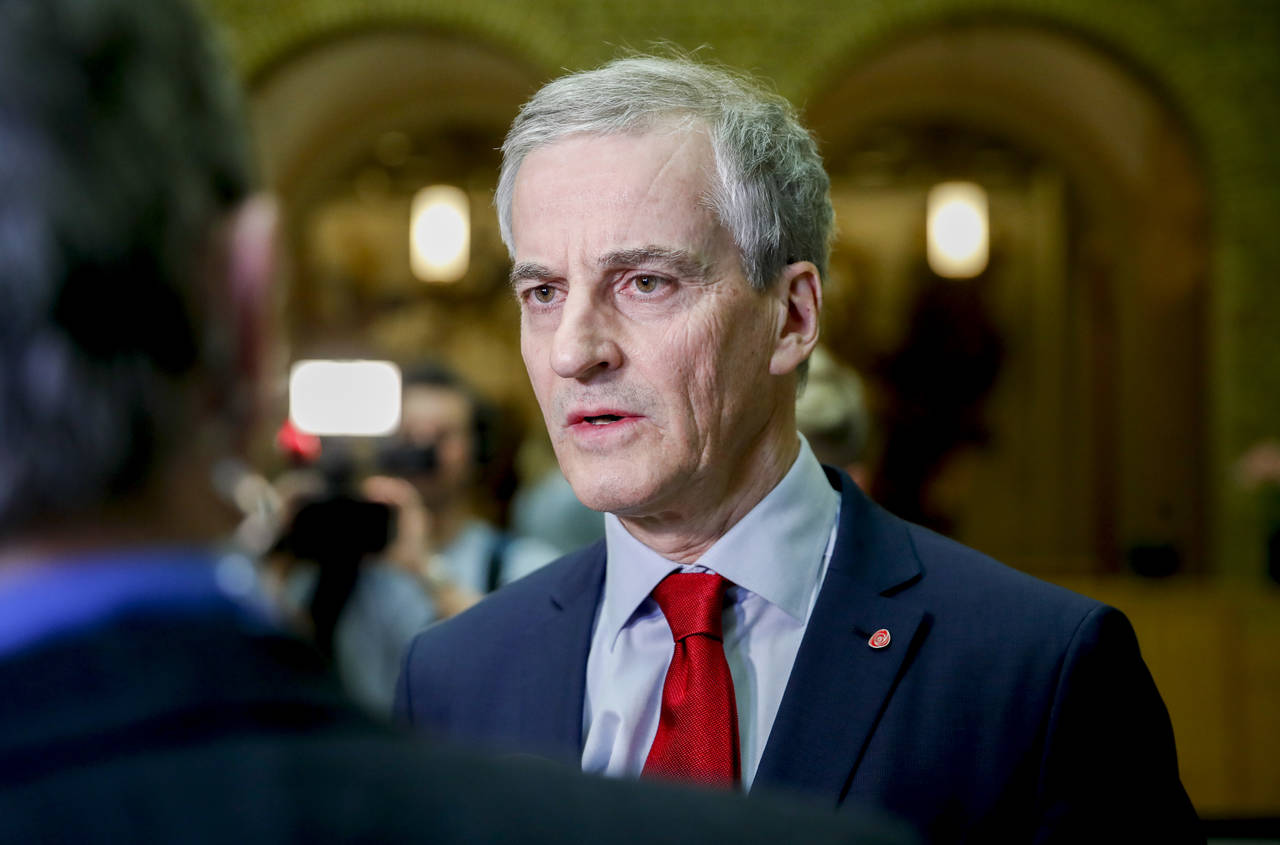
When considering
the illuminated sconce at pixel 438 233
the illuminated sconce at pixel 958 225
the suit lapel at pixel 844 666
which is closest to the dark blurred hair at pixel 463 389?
the suit lapel at pixel 844 666

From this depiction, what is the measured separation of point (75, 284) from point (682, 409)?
1.07 metres

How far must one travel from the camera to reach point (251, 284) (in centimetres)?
71

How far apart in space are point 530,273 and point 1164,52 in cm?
677

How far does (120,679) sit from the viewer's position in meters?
0.59

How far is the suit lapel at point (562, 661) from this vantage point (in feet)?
5.51

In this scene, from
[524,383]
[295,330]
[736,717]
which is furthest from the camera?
[524,383]

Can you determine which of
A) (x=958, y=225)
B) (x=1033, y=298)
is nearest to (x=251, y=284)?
(x=958, y=225)

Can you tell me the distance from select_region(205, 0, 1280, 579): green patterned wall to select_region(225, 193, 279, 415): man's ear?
6.93 metres

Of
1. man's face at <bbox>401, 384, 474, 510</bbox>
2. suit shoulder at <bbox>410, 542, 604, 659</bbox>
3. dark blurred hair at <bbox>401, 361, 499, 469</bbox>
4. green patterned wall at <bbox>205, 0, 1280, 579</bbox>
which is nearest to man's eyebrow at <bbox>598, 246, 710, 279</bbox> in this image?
suit shoulder at <bbox>410, 542, 604, 659</bbox>

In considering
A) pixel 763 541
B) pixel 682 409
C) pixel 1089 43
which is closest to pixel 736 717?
pixel 763 541

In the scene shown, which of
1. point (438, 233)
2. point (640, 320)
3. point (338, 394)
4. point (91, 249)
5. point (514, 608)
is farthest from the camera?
point (338, 394)

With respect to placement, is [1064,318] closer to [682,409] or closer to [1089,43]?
[1089,43]

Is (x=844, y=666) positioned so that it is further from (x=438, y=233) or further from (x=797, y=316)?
(x=438, y=233)

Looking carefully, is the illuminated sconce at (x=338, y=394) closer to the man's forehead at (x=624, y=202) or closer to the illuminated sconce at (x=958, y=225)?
the illuminated sconce at (x=958, y=225)
